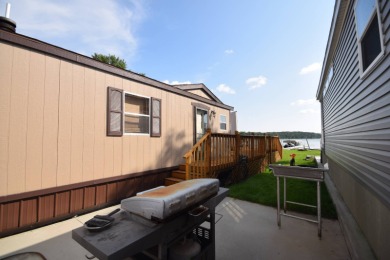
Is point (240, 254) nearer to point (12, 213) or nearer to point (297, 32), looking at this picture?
point (12, 213)

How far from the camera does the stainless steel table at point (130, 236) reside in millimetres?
1097

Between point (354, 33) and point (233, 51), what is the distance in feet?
19.8

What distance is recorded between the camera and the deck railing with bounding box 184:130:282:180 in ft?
17.9

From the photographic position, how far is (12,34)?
10.5ft

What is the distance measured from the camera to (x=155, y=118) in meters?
5.60

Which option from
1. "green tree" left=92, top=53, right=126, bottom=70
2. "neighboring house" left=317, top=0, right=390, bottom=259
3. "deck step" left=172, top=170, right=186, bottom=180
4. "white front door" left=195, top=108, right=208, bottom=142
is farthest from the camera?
"green tree" left=92, top=53, right=126, bottom=70

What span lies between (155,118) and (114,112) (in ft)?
4.21

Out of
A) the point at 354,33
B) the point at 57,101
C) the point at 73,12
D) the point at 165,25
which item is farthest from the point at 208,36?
the point at 57,101

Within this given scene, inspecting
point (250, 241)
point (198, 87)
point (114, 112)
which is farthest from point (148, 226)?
point (198, 87)

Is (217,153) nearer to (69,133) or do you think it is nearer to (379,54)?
(69,133)

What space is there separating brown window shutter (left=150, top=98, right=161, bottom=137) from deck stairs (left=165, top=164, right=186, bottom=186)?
139 centimetres

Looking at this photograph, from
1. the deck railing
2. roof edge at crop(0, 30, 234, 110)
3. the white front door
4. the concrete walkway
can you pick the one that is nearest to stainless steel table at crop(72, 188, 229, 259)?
the concrete walkway

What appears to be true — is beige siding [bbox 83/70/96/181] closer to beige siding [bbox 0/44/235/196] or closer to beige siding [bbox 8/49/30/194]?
beige siding [bbox 0/44/235/196]

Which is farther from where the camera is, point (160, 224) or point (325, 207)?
point (325, 207)
